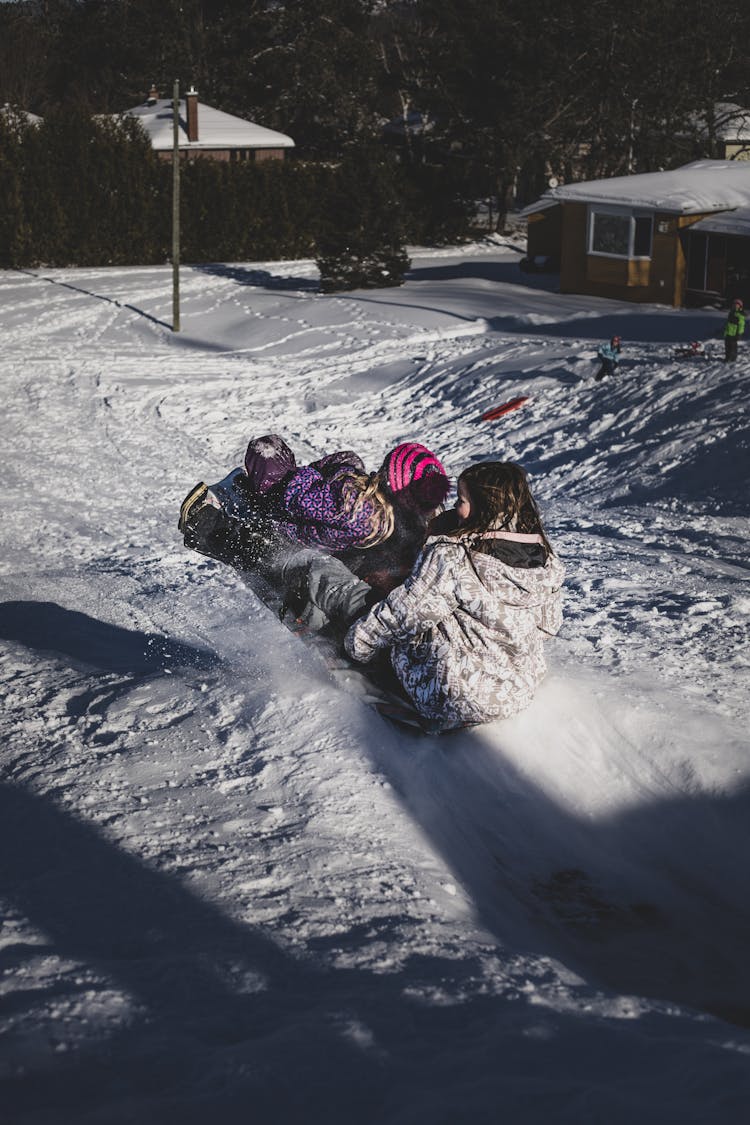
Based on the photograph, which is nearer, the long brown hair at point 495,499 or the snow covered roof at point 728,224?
the long brown hair at point 495,499

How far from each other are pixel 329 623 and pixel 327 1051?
251 centimetres

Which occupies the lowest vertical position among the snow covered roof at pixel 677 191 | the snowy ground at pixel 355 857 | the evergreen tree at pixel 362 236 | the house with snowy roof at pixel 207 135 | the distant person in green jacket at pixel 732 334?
the snowy ground at pixel 355 857

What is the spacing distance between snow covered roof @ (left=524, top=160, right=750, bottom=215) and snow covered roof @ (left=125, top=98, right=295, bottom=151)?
18.0 m

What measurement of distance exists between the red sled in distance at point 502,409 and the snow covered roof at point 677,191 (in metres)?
11.2

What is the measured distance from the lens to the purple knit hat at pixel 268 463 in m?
5.88

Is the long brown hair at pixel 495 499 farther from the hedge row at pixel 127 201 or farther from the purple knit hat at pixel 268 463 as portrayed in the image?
the hedge row at pixel 127 201

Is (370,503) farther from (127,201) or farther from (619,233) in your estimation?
(127,201)

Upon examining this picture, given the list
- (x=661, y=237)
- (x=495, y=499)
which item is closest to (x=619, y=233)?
(x=661, y=237)

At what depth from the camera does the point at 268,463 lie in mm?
5875

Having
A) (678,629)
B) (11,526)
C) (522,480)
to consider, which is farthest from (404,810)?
(11,526)

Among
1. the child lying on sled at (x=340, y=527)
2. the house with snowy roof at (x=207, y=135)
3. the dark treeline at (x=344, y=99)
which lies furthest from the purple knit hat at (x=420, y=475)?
the house with snowy roof at (x=207, y=135)

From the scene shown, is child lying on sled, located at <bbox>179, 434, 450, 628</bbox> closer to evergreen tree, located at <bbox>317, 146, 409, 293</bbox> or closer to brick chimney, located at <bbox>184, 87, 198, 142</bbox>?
evergreen tree, located at <bbox>317, 146, 409, 293</bbox>

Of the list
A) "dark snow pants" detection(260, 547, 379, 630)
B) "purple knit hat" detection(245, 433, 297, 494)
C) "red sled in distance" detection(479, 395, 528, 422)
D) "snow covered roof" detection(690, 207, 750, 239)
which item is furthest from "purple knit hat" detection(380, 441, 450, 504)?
"snow covered roof" detection(690, 207, 750, 239)

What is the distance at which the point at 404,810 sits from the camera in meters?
4.28
